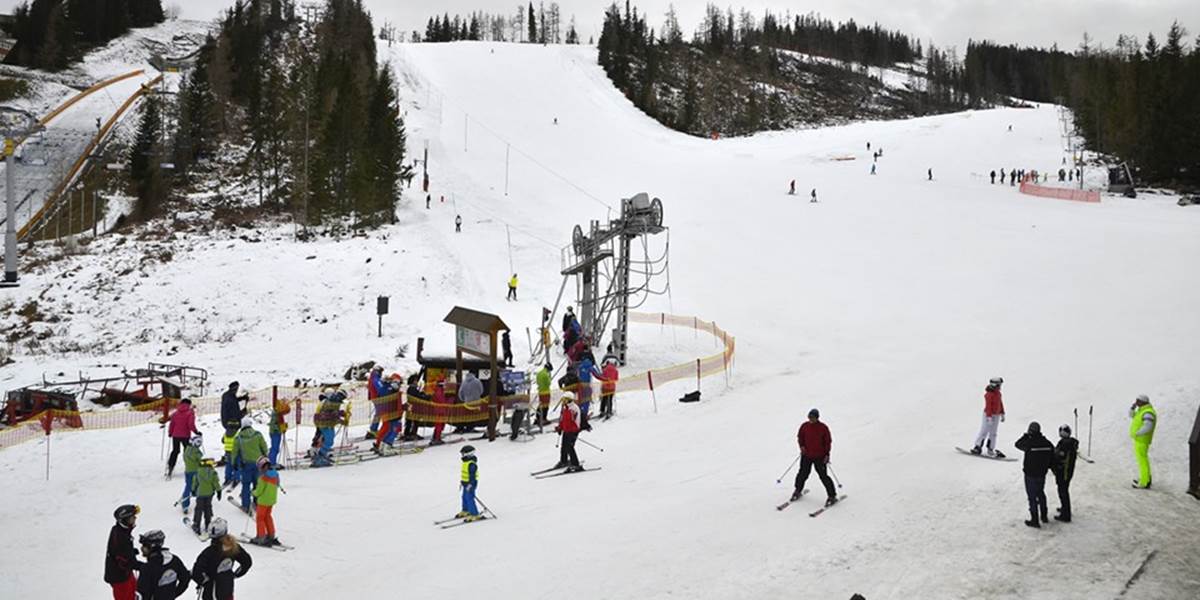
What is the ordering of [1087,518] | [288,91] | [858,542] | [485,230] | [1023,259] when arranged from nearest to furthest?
1. [858,542]
2. [1087,518]
3. [1023,259]
4. [485,230]
5. [288,91]

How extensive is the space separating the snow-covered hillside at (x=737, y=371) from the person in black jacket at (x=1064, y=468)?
11.8 inches

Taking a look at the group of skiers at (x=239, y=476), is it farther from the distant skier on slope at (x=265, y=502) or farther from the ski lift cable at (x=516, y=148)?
the ski lift cable at (x=516, y=148)

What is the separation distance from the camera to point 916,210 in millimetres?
44250

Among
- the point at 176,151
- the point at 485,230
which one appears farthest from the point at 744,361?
the point at 176,151

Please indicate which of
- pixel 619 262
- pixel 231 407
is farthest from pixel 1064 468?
pixel 619 262

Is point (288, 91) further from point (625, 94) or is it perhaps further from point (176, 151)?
point (625, 94)

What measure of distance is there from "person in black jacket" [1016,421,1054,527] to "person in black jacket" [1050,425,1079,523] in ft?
0.64

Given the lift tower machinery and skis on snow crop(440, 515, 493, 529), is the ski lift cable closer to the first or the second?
the lift tower machinery

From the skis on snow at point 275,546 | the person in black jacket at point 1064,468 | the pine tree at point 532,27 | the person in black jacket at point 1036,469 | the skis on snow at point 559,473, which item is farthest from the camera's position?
the pine tree at point 532,27

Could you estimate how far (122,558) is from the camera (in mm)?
7863

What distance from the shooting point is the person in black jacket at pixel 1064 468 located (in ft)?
35.1

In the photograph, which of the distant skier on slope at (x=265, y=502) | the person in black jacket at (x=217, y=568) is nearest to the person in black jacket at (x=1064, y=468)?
the person in black jacket at (x=217, y=568)

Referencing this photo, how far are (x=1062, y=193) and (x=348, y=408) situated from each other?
46800 mm

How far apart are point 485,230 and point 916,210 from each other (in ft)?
78.8
